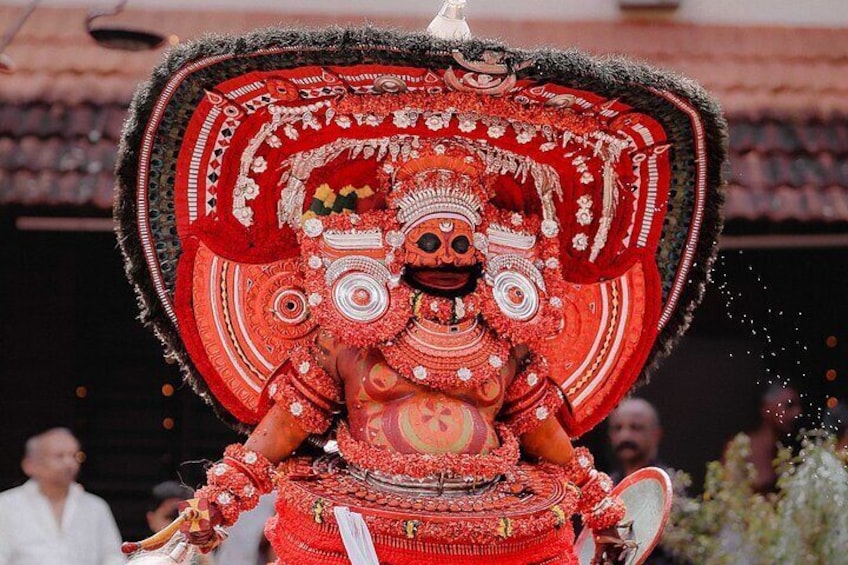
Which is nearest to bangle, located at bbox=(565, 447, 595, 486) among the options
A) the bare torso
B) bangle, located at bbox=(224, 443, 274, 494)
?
the bare torso

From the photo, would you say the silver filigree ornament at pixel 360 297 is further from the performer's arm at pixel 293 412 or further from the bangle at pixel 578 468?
the bangle at pixel 578 468

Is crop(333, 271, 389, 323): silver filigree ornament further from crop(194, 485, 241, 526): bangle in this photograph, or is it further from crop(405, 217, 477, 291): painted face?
crop(194, 485, 241, 526): bangle

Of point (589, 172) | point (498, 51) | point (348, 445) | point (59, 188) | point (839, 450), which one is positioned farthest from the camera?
point (59, 188)

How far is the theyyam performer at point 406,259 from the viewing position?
4.21m

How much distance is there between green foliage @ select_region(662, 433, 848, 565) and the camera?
19.6ft

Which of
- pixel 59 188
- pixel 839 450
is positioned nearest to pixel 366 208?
pixel 839 450

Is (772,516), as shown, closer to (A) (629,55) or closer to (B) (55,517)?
(A) (629,55)

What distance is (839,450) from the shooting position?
6426mm

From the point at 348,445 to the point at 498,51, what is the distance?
1155 mm

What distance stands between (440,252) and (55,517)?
3089 millimetres

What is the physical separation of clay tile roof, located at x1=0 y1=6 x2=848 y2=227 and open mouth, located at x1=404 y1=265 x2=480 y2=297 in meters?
3.42

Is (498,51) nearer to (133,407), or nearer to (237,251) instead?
(237,251)

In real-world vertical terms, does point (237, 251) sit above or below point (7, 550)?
above

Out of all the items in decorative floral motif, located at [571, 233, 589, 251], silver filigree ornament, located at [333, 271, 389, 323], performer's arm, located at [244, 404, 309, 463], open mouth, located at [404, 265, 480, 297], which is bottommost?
performer's arm, located at [244, 404, 309, 463]
